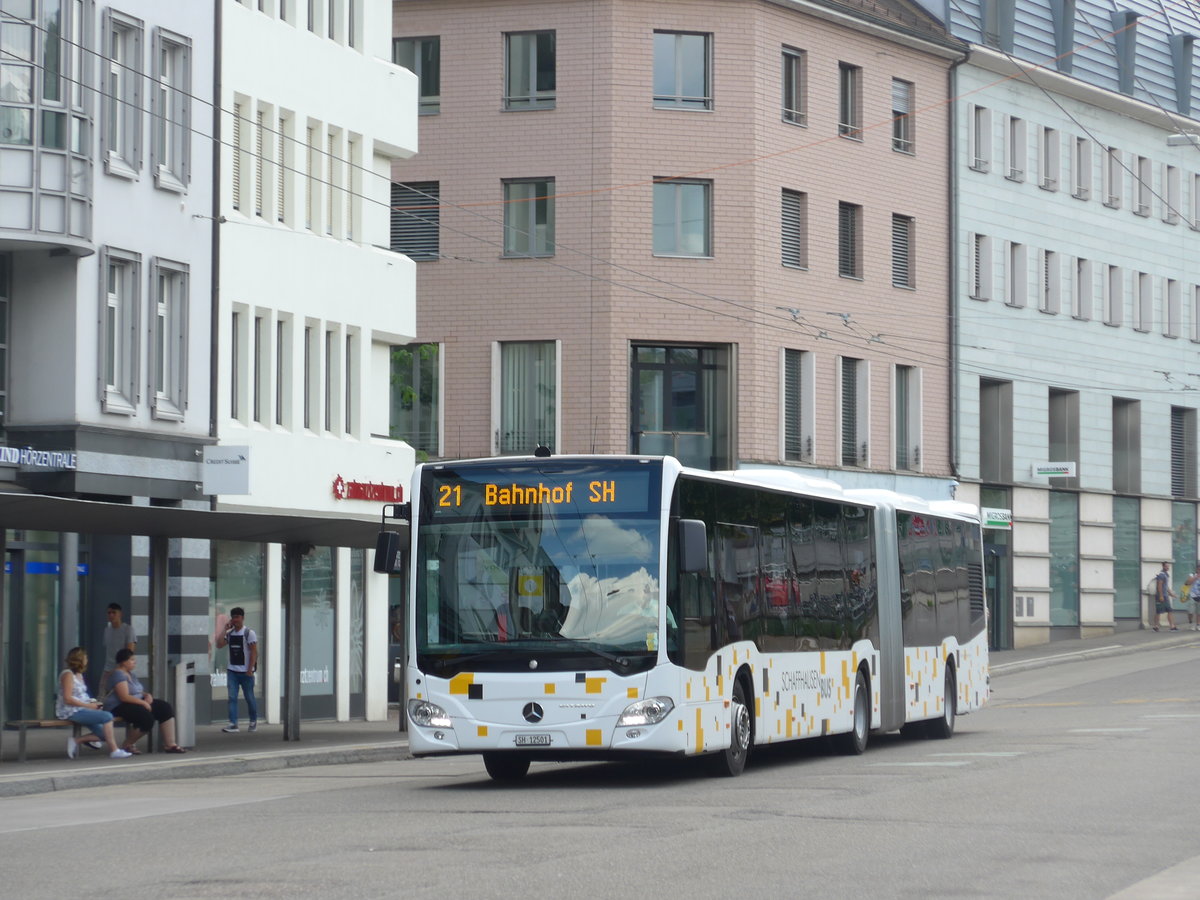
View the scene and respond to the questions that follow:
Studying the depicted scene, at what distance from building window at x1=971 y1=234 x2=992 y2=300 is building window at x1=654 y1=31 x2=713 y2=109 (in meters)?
9.67

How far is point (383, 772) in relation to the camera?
22938 mm

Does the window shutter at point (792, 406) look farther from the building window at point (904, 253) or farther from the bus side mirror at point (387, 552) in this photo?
the bus side mirror at point (387, 552)

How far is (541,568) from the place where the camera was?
745 inches

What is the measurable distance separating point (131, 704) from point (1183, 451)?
142 ft

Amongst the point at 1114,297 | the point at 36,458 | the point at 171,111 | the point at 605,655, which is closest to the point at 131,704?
the point at 36,458

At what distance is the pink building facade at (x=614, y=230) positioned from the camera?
44625mm

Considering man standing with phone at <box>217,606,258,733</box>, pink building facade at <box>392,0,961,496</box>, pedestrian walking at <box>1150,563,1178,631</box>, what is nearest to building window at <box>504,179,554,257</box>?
pink building facade at <box>392,0,961,496</box>

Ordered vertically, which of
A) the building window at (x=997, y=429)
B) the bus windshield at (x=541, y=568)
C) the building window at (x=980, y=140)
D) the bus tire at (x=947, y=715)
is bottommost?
the bus tire at (x=947, y=715)

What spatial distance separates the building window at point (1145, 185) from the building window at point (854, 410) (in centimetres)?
1429

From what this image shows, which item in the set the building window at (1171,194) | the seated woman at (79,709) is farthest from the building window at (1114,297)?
the seated woman at (79,709)

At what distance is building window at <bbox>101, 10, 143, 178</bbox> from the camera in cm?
2859

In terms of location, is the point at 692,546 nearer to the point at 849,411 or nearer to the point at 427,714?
the point at 427,714

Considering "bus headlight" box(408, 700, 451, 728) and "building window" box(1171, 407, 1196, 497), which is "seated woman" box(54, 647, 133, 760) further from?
"building window" box(1171, 407, 1196, 497)

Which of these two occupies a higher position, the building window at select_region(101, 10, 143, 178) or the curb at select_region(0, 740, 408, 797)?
the building window at select_region(101, 10, 143, 178)
